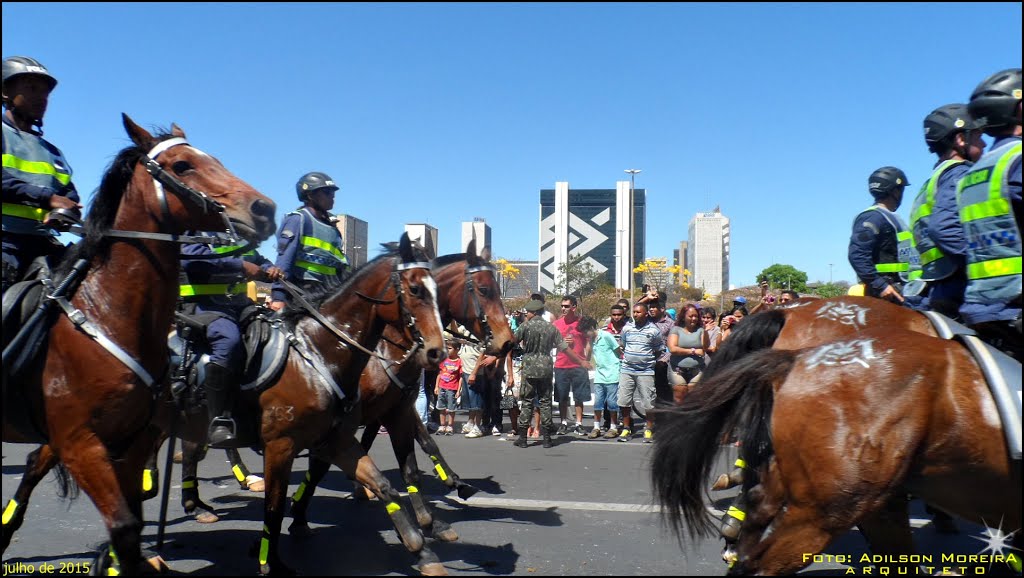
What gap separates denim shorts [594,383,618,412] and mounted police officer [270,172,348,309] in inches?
263

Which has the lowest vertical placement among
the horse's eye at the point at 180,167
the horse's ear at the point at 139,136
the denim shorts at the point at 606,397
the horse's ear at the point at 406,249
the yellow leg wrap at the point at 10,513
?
the denim shorts at the point at 606,397

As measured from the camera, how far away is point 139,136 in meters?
3.94

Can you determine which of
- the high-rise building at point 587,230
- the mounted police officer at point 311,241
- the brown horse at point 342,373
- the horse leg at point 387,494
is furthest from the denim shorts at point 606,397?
the high-rise building at point 587,230

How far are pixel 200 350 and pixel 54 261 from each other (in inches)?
42.5

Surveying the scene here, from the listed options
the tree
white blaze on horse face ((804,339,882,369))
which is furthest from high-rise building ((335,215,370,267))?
the tree

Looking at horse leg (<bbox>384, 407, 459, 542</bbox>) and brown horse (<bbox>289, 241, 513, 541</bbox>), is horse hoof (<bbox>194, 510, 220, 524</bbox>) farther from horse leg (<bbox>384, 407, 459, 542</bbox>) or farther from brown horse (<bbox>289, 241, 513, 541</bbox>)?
horse leg (<bbox>384, 407, 459, 542</bbox>)

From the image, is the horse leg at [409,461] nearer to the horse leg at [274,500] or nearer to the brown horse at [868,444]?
the horse leg at [274,500]

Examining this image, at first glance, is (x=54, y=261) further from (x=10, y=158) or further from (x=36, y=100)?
(x=36, y=100)

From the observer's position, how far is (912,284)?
16.3 ft

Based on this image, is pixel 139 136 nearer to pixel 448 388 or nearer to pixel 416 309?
pixel 416 309

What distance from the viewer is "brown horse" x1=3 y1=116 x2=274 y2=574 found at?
3479 millimetres

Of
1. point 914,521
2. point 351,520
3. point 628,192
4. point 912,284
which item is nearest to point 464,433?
point 351,520

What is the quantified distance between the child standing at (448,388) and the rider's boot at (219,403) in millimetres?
7696

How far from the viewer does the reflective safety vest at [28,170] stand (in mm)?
3938
